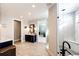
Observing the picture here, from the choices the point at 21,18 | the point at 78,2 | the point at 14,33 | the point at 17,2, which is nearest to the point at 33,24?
the point at 21,18

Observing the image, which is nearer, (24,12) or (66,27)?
(66,27)

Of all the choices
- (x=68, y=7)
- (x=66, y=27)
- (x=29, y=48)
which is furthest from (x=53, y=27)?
(x=29, y=48)

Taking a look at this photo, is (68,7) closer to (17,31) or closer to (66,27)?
(66,27)

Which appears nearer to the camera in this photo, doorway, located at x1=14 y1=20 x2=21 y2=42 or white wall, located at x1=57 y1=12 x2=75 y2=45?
white wall, located at x1=57 y1=12 x2=75 y2=45

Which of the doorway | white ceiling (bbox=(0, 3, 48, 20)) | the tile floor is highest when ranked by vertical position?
white ceiling (bbox=(0, 3, 48, 20))

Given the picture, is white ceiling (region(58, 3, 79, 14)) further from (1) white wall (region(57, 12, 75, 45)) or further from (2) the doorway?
(2) the doorway

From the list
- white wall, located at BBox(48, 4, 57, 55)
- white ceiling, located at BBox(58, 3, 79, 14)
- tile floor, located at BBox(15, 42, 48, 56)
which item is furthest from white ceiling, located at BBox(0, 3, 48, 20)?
tile floor, located at BBox(15, 42, 48, 56)

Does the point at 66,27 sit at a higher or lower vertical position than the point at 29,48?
higher

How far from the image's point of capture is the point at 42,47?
1349mm

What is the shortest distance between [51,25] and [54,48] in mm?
300

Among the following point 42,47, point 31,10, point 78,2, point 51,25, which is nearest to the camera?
point 78,2

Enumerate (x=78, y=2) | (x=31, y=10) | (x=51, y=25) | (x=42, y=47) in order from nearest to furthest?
(x=78, y=2) → (x=51, y=25) → (x=31, y=10) → (x=42, y=47)

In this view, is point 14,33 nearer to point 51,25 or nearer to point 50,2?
point 51,25

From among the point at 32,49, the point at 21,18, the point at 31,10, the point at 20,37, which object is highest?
the point at 31,10
